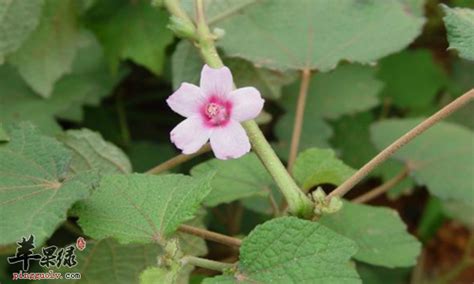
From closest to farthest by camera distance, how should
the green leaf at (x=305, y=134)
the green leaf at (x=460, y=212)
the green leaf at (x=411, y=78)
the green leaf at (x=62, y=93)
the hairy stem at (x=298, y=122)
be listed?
the hairy stem at (x=298, y=122) → the green leaf at (x=62, y=93) → the green leaf at (x=305, y=134) → the green leaf at (x=460, y=212) → the green leaf at (x=411, y=78)

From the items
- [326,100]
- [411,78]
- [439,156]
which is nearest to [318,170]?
[439,156]

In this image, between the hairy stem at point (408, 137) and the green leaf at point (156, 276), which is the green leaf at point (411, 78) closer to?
the hairy stem at point (408, 137)

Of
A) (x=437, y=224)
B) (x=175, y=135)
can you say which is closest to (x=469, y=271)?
(x=437, y=224)

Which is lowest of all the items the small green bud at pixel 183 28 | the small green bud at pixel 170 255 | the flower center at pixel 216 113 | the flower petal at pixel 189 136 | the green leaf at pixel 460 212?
the small green bud at pixel 170 255

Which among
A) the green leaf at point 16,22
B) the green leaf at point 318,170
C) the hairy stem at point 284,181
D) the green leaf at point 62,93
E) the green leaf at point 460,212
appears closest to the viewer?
the hairy stem at point 284,181

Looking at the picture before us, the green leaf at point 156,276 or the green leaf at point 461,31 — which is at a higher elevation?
the green leaf at point 461,31

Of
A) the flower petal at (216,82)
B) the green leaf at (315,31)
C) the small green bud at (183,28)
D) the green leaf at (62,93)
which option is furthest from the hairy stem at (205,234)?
the green leaf at (62,93)

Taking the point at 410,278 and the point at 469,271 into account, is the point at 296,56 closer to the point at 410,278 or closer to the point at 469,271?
the point at 410,278
